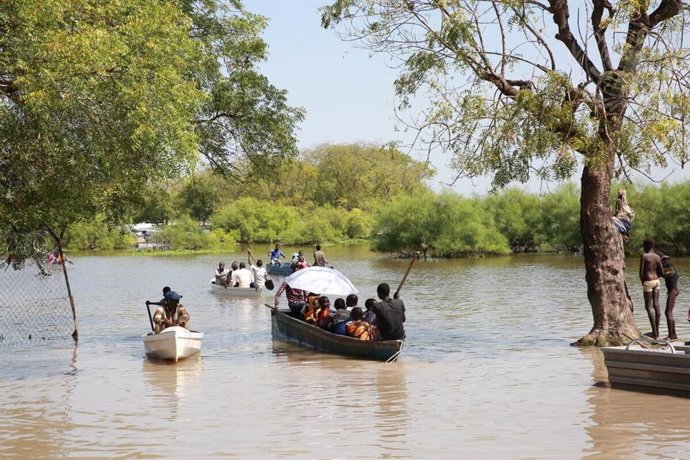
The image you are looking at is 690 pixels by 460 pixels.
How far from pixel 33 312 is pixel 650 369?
20970 mm

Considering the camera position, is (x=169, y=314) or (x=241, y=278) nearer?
(x=169, y=314)

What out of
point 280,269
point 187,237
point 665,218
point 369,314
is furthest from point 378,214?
point 369,314

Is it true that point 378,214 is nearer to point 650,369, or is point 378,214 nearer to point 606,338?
point 606,338

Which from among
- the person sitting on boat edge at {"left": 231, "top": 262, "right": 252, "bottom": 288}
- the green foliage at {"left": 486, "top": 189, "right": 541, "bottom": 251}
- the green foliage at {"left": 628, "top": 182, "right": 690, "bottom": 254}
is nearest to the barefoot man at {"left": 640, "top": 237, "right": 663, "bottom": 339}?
the person sitting on boat edge at {"left": 231, "top": 262, "right": 252, "bottom": 288}

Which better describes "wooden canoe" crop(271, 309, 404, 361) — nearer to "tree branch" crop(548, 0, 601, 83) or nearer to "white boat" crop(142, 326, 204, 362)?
"white boat" crop(142, 326, 204, 362)

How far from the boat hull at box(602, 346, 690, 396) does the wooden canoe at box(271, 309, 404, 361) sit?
4.28m

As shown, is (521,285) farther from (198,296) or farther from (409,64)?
(409,64)

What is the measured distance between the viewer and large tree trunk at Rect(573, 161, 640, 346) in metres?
17.7

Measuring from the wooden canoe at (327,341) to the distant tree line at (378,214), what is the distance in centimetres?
356

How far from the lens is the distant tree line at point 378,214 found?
6106 centimetres

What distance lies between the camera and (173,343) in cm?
1816

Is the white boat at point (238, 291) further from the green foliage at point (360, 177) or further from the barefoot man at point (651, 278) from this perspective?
the green foliage at point (360, 177)

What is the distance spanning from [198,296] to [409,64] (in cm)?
2100

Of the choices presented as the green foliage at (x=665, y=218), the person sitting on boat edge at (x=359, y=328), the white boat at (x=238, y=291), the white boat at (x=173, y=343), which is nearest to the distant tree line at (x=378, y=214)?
the green foliage at (x=665, y=218)
